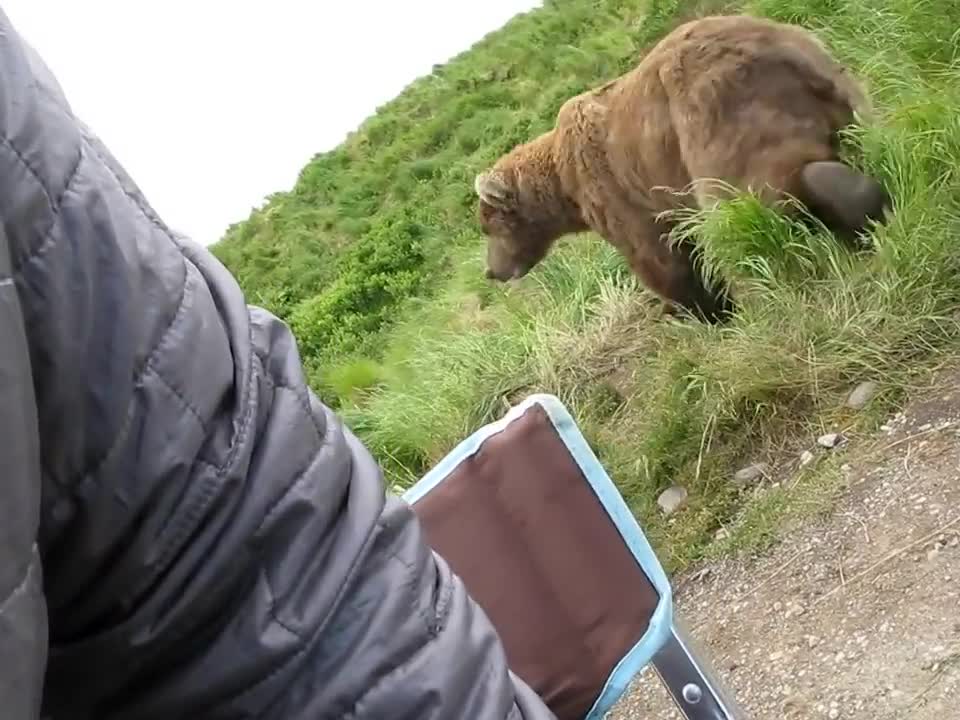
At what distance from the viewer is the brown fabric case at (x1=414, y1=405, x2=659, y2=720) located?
7.34 ft

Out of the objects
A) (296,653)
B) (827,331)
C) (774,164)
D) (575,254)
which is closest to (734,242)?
(774,164)

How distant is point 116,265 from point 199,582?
305 millimetres

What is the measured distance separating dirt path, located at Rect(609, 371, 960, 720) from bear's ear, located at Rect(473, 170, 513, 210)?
3991 mm

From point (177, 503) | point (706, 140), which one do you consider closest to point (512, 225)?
point (706, 140)

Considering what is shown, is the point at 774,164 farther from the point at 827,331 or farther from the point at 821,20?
the point at 821,20

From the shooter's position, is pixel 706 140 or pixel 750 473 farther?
pixel 706 140

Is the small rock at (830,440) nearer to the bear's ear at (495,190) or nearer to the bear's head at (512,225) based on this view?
the bear's head at (512,225)

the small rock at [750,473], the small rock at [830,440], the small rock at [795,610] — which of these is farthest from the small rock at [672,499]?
the small rock at [795,610]

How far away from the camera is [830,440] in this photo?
4.30 meters

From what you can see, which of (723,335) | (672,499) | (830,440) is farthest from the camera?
(723,335)

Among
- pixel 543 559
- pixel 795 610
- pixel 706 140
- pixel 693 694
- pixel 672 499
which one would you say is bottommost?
pixel 672 499

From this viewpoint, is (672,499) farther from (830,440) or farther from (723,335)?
(723,335)

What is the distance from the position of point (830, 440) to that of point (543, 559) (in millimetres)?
2252

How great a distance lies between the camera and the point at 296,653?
3.95 ft
